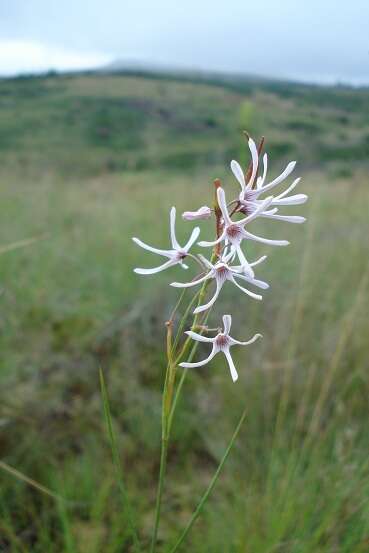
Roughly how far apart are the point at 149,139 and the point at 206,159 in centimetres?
304

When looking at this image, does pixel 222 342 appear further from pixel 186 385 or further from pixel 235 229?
pixel 186 385

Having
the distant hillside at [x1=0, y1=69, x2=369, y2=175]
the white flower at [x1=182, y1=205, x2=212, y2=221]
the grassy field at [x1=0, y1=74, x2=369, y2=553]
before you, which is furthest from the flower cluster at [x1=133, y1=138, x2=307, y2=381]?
the distant hillside at [x1=0, y1=69, x2=369, y2=175]


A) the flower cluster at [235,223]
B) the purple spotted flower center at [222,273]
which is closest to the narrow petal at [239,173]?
the flower cluster at [235,223]

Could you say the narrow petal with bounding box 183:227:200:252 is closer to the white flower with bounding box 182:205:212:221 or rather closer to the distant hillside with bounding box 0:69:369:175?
the white flower with bounding box 182:205:212:221

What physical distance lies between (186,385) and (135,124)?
10.1 metres

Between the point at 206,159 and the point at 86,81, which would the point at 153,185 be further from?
the point at 86,81

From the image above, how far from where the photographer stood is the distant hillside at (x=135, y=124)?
5.74 metres

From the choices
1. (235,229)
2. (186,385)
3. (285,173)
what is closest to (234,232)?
(235,229)

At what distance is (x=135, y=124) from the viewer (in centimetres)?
1189

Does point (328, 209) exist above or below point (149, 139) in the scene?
below

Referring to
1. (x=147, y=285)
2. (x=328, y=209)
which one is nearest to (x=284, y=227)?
(x=328, y=209)

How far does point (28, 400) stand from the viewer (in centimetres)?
231

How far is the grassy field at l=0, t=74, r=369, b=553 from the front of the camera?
1535mm

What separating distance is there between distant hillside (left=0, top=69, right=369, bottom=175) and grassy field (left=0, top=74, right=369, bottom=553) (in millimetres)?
577
